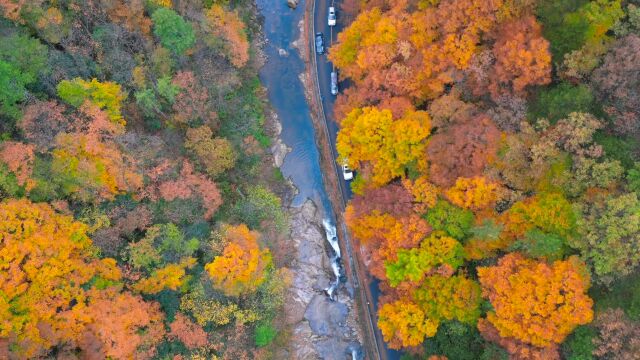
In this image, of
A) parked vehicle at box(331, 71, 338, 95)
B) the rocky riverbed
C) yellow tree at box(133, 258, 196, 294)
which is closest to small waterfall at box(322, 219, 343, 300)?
the rocky riverbed

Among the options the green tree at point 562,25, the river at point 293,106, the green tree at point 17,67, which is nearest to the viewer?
the green tree at point 562,25

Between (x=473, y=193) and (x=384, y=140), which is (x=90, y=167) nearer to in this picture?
(x=384, y=140)

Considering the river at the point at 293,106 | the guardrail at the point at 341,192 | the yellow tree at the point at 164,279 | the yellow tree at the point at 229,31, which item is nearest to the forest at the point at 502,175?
the guardrail at the point at 341,192

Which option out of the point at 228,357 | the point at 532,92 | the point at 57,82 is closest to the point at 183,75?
the point at 57,82

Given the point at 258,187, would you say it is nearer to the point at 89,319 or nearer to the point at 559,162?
the point at 89,319

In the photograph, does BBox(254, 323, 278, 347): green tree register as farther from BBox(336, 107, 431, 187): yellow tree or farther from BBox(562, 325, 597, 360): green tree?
BBox(562, 325, 597, 360): green tree

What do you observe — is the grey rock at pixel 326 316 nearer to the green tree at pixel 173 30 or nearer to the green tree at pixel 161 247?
the green tree at pixel 161 247
